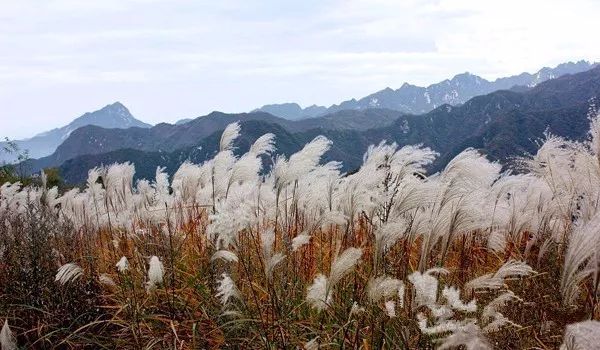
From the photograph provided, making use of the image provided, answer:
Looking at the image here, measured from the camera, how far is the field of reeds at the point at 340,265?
2.55 meters

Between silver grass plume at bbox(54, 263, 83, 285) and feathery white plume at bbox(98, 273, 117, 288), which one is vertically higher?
silver grass plume at bbox(54, 263, 83, 285)

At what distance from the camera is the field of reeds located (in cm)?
255

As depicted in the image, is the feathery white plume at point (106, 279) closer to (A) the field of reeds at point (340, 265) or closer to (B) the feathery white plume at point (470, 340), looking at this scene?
(A) the field of reeds at point (340, 265)

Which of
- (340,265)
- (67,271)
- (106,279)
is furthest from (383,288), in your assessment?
(67,271)

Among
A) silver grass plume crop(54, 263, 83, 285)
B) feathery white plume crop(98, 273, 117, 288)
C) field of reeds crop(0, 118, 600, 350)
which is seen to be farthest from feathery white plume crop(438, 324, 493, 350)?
feathery white plume crop(98, 273, 117, 288)

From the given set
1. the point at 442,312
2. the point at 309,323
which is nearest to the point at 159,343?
the point at 309,323

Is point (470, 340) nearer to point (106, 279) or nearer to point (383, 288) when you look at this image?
point (383, 288)

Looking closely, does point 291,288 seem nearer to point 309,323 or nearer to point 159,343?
point 309,323

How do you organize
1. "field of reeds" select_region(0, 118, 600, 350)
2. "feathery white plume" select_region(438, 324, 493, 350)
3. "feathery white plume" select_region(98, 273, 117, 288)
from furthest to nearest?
"feathery white plume" select_region(98, 273, 117, 288)
"field of reeds" select_region(0, 118, 600, 350)
"feathery white plume" select_region(438, 324, 493, 350)

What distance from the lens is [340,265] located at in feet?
7.57

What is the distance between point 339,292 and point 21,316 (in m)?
2.86

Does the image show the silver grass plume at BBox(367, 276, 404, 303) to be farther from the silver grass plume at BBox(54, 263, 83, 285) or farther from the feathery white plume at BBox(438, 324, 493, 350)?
the silver grass plume at BBox(54, 263, 83, 285)

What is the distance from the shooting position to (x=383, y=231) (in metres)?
2.48

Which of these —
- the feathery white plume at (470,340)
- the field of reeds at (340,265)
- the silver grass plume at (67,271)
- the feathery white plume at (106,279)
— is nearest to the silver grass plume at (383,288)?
the field of reeds at (340,265)
